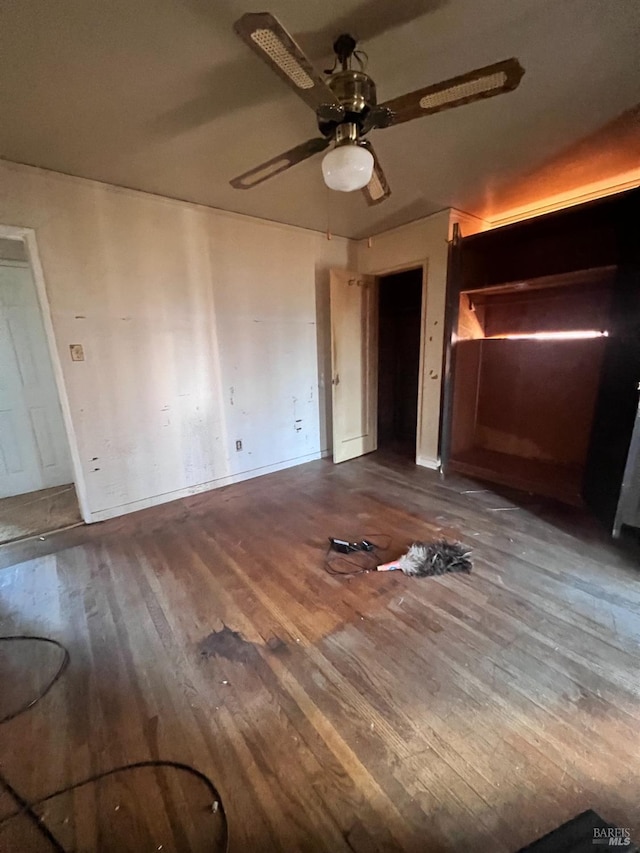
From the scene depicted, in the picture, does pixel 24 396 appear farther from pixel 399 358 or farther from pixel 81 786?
pixel 399 358

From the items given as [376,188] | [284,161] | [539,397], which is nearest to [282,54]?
[284,161]

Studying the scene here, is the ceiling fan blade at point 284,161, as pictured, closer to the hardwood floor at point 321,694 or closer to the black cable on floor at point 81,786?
the hardwood floor at point 321,694

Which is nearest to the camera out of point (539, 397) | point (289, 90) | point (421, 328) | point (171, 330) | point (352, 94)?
point (352, 94)

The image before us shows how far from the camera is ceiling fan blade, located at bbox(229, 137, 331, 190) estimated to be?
5.36ft

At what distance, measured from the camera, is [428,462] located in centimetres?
385

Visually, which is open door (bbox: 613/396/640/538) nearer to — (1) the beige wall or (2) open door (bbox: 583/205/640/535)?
(2) open door (bbox: 583/205/640/535)

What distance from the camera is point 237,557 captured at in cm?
234

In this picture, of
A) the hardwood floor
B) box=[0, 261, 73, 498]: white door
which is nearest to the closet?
the hardwood floor

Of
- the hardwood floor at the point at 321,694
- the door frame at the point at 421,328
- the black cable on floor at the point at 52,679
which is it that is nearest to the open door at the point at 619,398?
the hardwood floor at the point at 321,694

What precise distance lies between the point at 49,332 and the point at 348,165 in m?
2.37

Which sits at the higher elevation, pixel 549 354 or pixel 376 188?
pixel 376 188

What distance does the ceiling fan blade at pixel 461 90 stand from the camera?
3.89ft

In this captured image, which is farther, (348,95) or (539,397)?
(539,397)

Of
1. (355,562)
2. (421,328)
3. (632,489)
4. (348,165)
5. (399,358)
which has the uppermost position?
(348,165)
